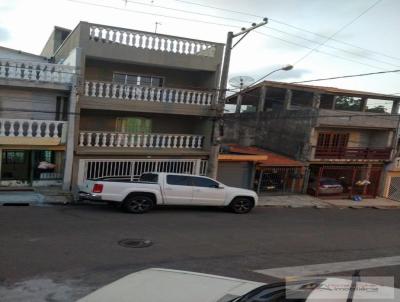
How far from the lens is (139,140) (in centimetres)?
1828

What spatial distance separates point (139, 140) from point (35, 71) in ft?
16.3

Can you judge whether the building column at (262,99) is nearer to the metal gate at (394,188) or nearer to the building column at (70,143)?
the metal gate at (394,188)

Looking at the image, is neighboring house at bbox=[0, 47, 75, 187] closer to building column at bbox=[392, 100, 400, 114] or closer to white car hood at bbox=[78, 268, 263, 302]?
white car hood at bbox=[78, 268, 263, 302]

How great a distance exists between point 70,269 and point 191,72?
1393 centimetres

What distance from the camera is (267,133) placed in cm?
2756

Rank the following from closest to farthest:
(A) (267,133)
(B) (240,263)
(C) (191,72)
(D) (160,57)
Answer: (B) (240,263) → (D) (160,57) → (C) (191,72) → (A) (267,133)

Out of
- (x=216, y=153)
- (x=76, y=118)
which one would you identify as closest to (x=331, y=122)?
(x=216, y=153)

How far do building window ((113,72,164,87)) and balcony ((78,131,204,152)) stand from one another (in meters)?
2.52

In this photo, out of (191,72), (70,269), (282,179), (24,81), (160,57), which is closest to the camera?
(70,269)

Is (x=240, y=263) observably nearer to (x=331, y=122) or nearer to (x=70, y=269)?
(x=70, y=269)

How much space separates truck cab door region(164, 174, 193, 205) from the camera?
14820mm

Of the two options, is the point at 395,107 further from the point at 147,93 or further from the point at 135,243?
the point at 135,243

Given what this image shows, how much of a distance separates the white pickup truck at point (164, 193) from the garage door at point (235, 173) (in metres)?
4.37

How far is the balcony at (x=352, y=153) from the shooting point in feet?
80.6
